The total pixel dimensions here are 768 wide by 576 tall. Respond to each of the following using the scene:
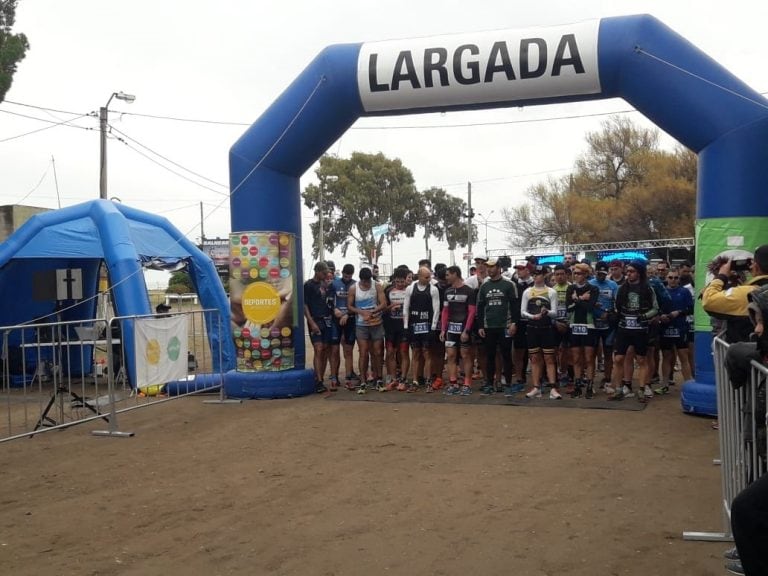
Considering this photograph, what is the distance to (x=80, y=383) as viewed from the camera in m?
11.1

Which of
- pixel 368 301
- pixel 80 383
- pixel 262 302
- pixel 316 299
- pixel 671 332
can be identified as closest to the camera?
pixel 671 332

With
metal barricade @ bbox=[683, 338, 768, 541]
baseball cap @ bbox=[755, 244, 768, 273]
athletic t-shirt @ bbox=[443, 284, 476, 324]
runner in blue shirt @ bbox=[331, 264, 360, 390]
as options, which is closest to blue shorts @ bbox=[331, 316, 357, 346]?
runner in blue shirt @ bbox=[331, 264, 360, 390]

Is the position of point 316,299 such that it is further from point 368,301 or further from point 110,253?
point 110,253

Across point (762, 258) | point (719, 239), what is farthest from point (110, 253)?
point (762, 258)

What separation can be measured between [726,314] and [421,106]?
18.5ft

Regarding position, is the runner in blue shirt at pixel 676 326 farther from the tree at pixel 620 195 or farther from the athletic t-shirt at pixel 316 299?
the tree at pixel 620 195

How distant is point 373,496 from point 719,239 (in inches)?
205

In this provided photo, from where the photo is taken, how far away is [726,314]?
5496 millimetres

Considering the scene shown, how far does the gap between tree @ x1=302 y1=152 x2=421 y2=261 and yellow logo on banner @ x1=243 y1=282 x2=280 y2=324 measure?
125 feet

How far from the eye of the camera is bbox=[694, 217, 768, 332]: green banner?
8.23m

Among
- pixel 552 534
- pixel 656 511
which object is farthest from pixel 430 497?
pixel 656 511

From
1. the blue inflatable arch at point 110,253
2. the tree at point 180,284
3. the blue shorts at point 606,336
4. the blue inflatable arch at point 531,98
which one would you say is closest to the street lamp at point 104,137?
the blue inflatable arch at point 110,253

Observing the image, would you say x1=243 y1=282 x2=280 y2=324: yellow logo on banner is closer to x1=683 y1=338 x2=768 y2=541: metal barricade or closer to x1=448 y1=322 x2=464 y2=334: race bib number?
x1=448 y1=322 x2=464 y2=334: race bib number

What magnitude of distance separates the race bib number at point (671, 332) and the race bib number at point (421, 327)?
3339mm
